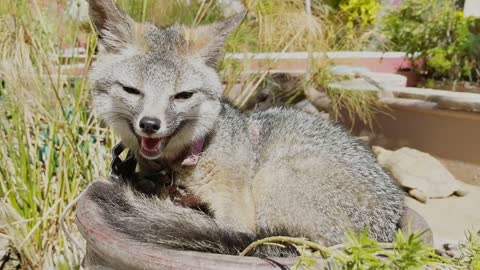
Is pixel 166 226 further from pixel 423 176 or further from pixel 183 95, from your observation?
pixel 423 176

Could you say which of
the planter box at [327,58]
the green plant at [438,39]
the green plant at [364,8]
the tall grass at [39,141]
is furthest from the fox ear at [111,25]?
the green plant at [364,8]

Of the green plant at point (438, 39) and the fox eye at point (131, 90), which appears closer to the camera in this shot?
the fox eye at point (131, 90)

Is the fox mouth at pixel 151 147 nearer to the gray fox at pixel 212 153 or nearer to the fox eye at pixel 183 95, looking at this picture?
the gray fox at pixel 212 153

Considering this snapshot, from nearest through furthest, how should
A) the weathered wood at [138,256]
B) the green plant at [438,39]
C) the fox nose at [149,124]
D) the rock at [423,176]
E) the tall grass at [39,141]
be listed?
the weathered wood at [138,256]
the fox nose at [149,124]
the tall grass at [39,141]
the rock at [423,176]
the green plant at [438,39]

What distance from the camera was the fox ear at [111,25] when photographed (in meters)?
1.50

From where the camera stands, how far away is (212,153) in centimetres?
161

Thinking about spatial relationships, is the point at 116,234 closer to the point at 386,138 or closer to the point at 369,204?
the point at 369,204

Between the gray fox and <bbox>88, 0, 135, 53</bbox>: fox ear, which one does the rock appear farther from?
<bbox>88, 0, 135, 53</bbox>: fox ear

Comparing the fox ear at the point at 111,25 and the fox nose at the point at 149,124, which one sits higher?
the fox ear at the point at 111,25

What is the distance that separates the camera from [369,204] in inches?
58.9

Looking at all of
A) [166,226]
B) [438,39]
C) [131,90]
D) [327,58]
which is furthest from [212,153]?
[438,39]

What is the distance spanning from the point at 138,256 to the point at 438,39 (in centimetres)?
400

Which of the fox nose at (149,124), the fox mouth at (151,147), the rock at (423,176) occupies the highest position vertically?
the fox nose at (149,124)

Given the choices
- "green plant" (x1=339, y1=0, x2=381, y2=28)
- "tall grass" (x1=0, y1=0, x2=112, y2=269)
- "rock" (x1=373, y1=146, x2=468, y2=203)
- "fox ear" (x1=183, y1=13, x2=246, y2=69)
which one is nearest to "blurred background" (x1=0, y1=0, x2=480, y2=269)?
"tall grass" (x1=0, y1=0, x2=112, y2=269)
